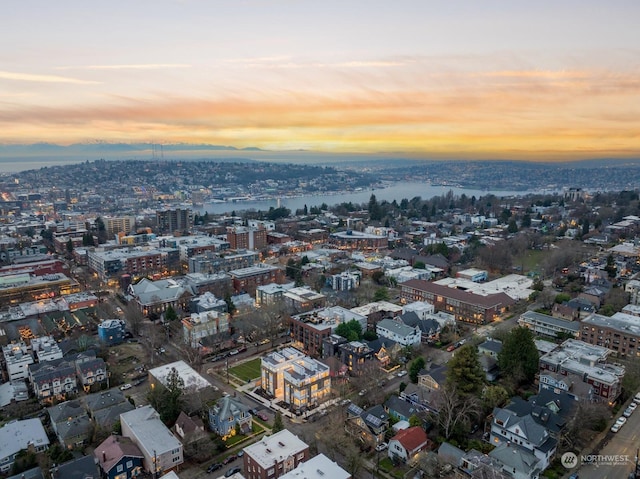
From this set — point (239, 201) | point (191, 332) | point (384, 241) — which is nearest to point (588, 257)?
point (384, 241)

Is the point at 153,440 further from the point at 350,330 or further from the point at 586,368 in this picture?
the point at 586,368

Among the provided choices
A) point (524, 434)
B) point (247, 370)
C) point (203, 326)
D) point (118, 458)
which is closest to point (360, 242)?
point (203, 326)

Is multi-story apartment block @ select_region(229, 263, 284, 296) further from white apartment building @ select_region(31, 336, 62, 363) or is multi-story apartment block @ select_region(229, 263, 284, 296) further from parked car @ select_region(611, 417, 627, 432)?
parked car @ select_region(611, 417, 627, 432)

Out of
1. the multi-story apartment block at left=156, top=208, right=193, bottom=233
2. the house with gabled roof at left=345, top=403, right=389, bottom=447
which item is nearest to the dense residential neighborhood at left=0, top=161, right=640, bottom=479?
the house with gabled roof at left=345, top=403, right=389, bottom=447
